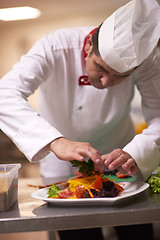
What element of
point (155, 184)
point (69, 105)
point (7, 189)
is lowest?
point (155, 184)

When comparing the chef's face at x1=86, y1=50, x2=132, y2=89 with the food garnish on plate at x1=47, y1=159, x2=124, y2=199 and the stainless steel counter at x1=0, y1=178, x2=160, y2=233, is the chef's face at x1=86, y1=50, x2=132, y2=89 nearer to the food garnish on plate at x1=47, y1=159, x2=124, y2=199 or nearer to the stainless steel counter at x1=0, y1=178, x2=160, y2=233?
the food garnish on plate at x1=47, y1=159, x2=124, y2=199

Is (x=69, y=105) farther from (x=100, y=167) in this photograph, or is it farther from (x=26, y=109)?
(x=100, y=167)

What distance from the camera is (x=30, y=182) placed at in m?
1.44

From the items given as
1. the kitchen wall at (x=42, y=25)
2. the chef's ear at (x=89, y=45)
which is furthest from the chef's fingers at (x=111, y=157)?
the kitchen wall at (x=42, y=25)

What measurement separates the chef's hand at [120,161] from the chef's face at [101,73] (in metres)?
0.31

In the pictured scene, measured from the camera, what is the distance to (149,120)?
1.48m

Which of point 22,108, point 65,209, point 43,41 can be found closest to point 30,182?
point 22,108

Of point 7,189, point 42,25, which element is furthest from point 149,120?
point 42,25

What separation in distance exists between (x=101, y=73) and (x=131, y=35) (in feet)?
0.66

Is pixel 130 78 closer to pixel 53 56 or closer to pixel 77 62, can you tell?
pixel 77 62

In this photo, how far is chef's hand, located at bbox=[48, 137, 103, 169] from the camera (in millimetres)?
984

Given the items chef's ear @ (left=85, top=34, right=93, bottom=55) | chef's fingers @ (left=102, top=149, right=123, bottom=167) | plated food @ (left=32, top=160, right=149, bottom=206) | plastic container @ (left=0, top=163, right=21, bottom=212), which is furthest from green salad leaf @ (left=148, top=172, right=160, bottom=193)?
chef's ear @ (left=85, top=34, right=93, bottom=55)

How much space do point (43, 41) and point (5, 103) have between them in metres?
0.40

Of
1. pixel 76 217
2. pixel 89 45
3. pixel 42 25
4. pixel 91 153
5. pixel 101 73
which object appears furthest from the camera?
A: pixel 42 25
